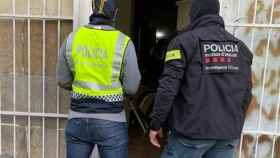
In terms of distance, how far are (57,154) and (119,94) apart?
120 cm

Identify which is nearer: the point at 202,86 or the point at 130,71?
the point at 202,86

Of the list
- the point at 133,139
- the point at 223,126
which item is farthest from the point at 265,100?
the point at 133,139

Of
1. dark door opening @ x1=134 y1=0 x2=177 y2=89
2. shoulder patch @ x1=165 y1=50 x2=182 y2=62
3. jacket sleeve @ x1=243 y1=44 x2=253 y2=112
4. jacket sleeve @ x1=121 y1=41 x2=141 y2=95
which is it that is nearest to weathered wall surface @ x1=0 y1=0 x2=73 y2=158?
jacket sleeve @ x1=121 y1=41 x2=141 y2=95

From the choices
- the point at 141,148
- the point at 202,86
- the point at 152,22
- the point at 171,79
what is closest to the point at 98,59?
the point at 171,79

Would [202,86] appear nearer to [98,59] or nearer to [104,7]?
[98,59]

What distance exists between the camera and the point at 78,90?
2.15 metres

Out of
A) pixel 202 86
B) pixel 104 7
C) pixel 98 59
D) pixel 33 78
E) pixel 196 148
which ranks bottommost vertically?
pixel 196 148

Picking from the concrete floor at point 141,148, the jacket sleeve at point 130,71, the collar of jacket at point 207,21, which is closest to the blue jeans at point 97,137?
the jacket sleeve at point 130,71

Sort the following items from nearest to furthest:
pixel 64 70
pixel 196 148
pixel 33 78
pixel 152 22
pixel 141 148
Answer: pixel 196 148
pixel 64 70
pixel 33 78
pixel 141 148
pixel 152 22

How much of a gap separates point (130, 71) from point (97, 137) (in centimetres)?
46

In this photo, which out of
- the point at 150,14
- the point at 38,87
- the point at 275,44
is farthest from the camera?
the point at 150,14

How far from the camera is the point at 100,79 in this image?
208 cm

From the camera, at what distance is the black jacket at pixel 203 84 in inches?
77.3

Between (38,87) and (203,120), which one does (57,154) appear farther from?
(203,120)
